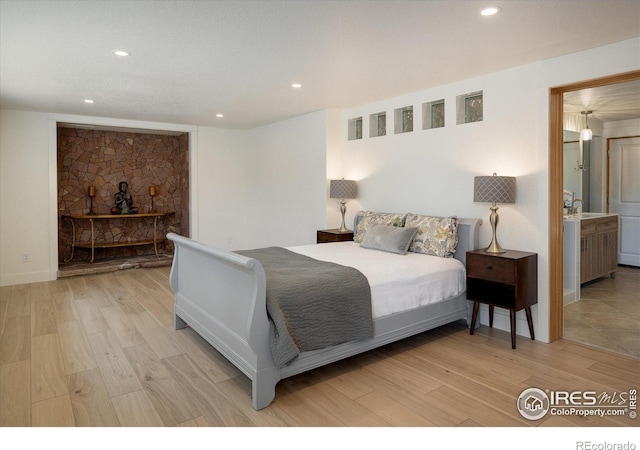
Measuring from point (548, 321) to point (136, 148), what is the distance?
21.2 feet

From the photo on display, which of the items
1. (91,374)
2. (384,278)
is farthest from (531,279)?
(91,374)

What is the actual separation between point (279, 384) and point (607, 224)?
4937 millimetres

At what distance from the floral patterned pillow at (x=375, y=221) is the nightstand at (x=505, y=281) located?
0.96 meters

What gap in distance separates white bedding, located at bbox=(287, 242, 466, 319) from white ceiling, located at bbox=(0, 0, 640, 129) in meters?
1.62

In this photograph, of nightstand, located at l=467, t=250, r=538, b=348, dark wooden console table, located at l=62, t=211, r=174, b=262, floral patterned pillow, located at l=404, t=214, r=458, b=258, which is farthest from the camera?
dark wooden console table, located at l=62, t=211, r=174, b=262

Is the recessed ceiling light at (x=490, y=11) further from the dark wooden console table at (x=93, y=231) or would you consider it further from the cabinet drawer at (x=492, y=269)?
the dark wooden console table at (x=93, y=231)

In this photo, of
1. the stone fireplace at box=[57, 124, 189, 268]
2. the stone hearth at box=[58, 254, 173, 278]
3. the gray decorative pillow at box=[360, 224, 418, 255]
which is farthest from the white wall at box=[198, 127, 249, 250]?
the gray decorative pillow at box=[360, 224, 418, 255]

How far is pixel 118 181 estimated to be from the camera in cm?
675

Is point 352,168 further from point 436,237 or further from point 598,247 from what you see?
point 598,247

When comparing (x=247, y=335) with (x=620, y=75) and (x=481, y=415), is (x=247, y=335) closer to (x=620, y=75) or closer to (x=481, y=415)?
(x=481, y=415)

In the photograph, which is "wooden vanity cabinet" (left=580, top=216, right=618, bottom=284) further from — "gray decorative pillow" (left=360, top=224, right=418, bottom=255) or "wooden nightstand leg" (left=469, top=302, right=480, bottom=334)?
"gray decorative pillow" (left=360, top=224, right=418, bottom=255)

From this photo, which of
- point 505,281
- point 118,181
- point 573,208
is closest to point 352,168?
point 505,281

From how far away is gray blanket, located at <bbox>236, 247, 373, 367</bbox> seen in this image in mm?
2361

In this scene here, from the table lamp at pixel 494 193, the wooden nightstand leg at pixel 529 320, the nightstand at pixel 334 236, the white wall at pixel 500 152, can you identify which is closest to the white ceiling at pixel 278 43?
the white wall at pixel 500 152
